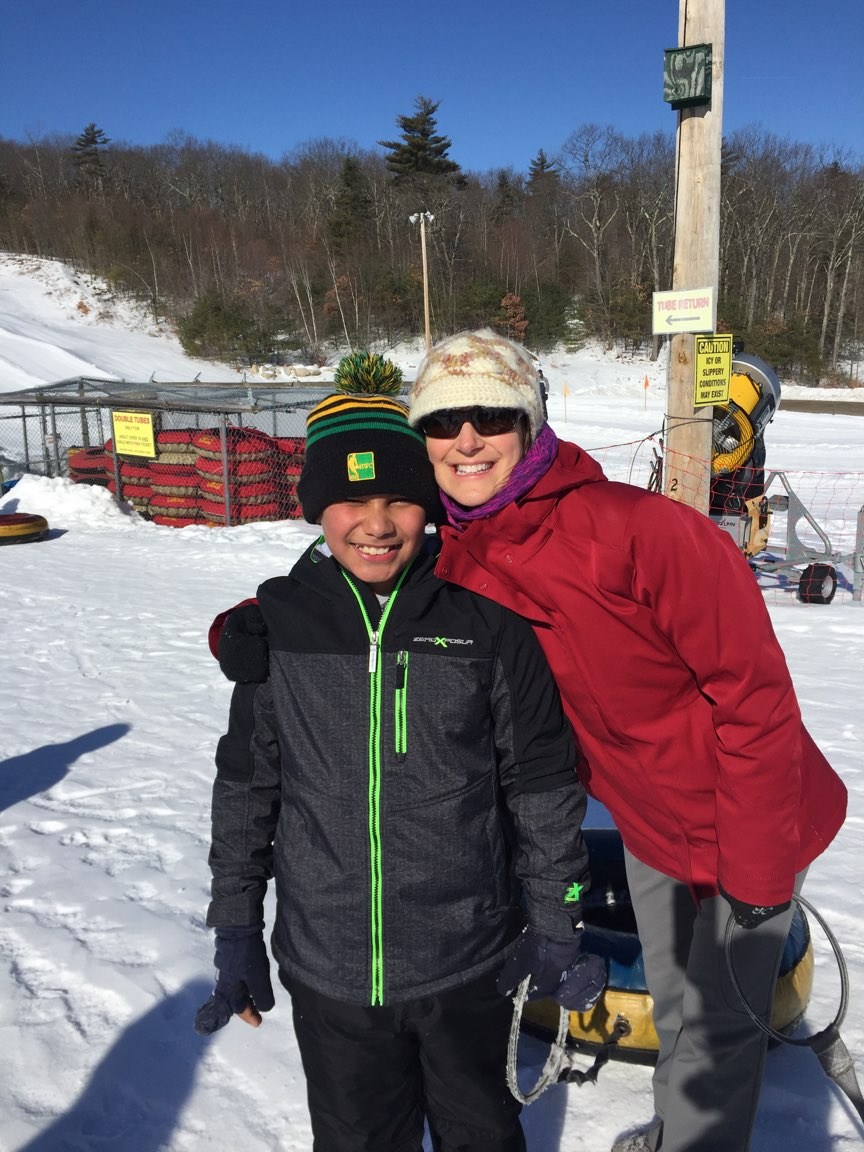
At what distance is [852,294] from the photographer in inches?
1735

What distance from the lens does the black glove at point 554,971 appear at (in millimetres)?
1669

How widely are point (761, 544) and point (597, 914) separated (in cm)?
579

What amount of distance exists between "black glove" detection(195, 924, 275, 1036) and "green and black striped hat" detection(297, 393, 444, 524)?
2.96ft

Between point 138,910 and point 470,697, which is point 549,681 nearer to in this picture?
point 470,697

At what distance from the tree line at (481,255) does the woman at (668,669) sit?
40.8 metres

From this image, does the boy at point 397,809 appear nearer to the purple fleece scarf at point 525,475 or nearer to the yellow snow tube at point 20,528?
the purple fleece scarf at point 525,475

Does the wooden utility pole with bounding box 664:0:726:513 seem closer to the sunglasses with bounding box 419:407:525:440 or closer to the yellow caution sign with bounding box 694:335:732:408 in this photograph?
the yellow caution sign with bounding box 694:335:732:408

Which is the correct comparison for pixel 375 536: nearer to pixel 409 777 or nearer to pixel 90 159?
pixel 409 777

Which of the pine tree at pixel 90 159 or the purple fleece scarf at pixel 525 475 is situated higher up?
the pine tree at pixel 90 159

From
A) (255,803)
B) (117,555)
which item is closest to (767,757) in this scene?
(255,803)

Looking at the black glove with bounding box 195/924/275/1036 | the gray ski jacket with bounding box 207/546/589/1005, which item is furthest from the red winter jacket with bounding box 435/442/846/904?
the black glove with bounding box 195/924/275/1036

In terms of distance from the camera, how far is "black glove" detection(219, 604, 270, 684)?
1636mm

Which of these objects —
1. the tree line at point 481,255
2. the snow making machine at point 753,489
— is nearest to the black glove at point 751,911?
the snow making machine at point 753,489

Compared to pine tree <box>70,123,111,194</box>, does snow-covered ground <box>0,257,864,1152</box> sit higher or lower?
lower
